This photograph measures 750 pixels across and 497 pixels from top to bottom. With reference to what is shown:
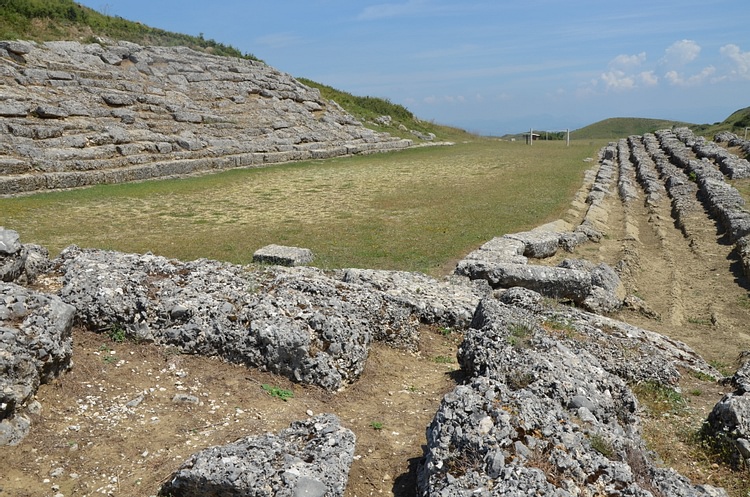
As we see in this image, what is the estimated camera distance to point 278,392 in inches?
264

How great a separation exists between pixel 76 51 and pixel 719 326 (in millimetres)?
32049

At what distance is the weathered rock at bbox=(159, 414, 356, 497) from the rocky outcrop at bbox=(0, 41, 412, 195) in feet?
62.0

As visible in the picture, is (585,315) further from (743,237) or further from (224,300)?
(743,237)

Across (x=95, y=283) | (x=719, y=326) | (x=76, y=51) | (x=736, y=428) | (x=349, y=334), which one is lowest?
(x=719, y=326)

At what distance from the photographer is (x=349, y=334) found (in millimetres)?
7363

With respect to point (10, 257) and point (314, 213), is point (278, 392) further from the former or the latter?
point (314, 213)

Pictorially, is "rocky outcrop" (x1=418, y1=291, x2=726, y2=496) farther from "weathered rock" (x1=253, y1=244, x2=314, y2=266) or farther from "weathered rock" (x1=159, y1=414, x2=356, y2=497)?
"weathered rock" (x1=253, y1=244, x2=314, y2=266)

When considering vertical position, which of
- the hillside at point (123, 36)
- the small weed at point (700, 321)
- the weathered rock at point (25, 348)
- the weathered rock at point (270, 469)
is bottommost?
the small weed at point (700, 321)

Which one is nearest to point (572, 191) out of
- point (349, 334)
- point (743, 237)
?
point (743, 237)

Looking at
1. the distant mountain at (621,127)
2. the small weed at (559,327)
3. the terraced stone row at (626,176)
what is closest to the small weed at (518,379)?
the small weed at (559,327)

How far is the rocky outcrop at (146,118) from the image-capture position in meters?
23.0

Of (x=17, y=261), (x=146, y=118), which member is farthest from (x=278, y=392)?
(x=146, y=118)

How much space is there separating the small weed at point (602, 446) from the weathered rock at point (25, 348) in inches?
194

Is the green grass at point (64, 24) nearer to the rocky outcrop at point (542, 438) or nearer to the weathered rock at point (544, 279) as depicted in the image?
the weathered rock at point (544, 279)
